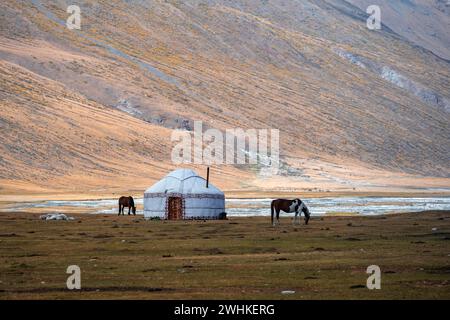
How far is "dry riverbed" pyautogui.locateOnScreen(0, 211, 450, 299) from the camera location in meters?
19.5

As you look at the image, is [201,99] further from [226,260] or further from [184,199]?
[226,260]

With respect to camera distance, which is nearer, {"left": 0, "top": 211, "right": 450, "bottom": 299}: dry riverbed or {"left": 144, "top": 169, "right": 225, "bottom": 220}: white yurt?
{"left": 0, "top": 211, "right": 450, "bottom": 299}: dry riverbed

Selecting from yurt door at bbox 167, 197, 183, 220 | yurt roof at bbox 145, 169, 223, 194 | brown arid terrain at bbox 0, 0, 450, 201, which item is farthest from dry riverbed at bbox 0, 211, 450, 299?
brown arid terrain at bbox 0, 0, 450, 201

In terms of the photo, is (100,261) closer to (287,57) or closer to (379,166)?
(379,166)

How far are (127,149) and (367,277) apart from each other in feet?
326

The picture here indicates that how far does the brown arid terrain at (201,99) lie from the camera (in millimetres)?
112000

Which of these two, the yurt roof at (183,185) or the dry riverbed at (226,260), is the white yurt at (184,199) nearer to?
the yurt roof at (183,185)

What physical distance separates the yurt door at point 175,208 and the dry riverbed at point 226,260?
5.01 m

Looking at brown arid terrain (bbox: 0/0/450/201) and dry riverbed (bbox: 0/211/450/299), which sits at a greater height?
brown arid terrain (bbox: 0/0/450/201)

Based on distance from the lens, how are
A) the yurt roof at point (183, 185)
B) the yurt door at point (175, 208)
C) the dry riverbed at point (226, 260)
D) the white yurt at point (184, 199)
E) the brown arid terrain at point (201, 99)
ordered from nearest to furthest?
1. the dry riverbed at point (226, 260)
2. the yurt roof at point (183, 185)
3. the white yurt at point (184, 199)
4. the yurt door at point (175, 208)
5. the brown arid terrain at point (201, 99)

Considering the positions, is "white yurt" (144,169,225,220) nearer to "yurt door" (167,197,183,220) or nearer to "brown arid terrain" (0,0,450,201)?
"yurt door" (167,197,183,220)

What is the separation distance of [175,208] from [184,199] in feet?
2.39

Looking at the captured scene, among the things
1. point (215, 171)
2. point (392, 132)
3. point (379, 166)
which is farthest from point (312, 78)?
point (215, 171)

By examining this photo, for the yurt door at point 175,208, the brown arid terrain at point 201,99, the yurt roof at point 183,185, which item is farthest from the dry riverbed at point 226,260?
the brown arid terrain at point 201,99
